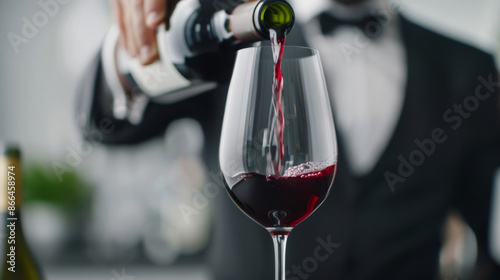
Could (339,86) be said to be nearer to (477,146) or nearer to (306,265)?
(477,146)

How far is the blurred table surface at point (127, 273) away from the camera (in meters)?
1.64

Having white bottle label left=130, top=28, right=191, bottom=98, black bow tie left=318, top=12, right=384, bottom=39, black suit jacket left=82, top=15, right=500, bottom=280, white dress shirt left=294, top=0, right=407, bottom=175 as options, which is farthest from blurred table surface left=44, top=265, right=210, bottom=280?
white bottle label left=130, top=28, right=191, bottom=98

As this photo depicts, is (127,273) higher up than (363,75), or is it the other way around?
(363,75)

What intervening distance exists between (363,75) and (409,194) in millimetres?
391

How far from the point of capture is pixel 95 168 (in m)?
1.88

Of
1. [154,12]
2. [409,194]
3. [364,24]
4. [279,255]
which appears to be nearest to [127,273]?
[409,194]

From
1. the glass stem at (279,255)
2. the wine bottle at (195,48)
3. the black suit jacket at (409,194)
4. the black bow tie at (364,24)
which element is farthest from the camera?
the black bow tie at (364,24)

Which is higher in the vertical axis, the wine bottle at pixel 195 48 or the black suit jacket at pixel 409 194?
the wine bottle at pixel 195 48

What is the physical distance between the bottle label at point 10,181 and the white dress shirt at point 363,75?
0.93m

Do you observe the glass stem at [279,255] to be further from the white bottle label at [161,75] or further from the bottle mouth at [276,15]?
the white bottle label at [161,75]

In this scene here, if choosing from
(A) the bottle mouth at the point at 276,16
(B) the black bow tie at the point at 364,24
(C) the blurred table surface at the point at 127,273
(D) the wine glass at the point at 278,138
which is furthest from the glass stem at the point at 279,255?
(C) the blurred table surface at the point at 127,273

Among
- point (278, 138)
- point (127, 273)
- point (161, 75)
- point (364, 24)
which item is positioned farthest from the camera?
point (127, 273)

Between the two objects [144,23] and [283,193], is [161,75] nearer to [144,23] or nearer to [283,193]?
[144,23]

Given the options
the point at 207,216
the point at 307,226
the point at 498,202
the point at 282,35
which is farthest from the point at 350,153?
the point at 282,35
